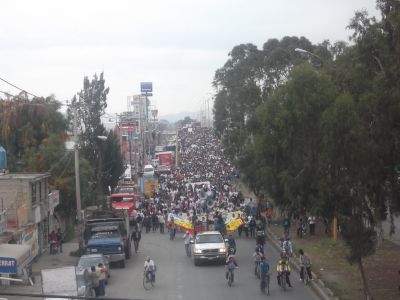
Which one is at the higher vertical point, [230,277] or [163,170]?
[163,170]

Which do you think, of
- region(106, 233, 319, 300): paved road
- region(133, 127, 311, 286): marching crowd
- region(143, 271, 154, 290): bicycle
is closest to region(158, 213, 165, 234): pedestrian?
region(133, 127, 311, 286): marching crowd

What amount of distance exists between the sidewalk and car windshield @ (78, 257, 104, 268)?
1.76 meters

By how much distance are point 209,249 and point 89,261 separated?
20.3ft

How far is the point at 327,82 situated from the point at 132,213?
2409cm

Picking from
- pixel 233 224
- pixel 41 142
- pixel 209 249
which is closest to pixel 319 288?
pixel 209 249

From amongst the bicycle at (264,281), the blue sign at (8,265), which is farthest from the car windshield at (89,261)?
the bicycle at (264,281)

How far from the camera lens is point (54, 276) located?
21203 millimetres

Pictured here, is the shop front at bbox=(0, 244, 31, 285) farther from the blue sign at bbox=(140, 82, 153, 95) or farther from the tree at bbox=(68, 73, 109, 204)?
the blue sign at bbox=(140, 82, 153, 95)

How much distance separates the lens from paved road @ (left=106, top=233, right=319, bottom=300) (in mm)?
23875

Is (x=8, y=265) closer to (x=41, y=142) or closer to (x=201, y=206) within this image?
(x=41, y=142)

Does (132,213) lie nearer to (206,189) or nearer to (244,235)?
(244,235)

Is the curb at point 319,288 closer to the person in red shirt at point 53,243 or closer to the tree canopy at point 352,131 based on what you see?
the tree canopy at point 352,131

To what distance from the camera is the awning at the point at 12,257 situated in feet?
75.1

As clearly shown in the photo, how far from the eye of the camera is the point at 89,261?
26.3 metres
